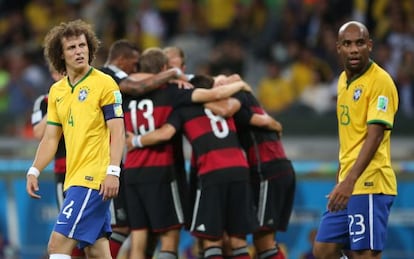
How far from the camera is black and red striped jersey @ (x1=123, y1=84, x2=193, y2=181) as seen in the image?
1128 centimetres

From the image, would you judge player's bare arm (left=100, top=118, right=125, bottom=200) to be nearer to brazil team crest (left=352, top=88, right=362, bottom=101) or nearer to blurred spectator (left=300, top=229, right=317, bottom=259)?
brazil team crest (left=352, top=88, right=362, bottom=101)

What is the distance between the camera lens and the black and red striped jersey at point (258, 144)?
38.0 feet

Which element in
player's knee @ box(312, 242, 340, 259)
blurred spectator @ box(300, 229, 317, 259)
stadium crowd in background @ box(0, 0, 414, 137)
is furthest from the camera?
stadium crowd in background @ box(0, 0, 414, 137)

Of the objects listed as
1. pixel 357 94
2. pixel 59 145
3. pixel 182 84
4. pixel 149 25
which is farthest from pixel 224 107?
pixel 149 25

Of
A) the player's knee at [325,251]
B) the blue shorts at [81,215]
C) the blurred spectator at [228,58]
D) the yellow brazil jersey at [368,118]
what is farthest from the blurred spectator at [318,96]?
the blue shorts at [81,215]

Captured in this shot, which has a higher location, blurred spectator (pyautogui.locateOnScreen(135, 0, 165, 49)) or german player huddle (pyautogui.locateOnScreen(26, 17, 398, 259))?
blurred spectator (pyautogui.locateOnScreen(135, 0, 165, 49))

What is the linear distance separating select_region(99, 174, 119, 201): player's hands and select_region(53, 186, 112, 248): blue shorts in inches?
9.8

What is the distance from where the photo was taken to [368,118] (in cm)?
923

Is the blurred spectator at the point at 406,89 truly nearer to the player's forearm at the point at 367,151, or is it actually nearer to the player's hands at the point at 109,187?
the player's forearm at the point at 367,151

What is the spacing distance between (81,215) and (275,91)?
9.08 meters

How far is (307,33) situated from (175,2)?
281 cm

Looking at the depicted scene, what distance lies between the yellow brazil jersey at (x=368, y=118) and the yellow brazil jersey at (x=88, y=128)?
195cm

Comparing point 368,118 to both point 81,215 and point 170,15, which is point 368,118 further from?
point 170,15

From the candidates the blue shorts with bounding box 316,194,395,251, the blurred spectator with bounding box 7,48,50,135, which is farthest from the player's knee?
the blurred spectator with bounding box 7,48,50,135
